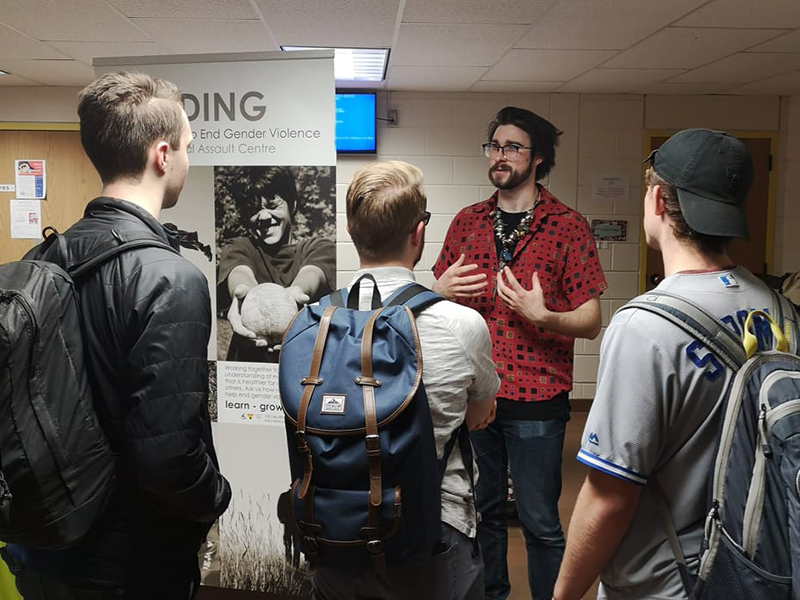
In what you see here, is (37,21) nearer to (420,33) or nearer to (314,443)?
(420,33)

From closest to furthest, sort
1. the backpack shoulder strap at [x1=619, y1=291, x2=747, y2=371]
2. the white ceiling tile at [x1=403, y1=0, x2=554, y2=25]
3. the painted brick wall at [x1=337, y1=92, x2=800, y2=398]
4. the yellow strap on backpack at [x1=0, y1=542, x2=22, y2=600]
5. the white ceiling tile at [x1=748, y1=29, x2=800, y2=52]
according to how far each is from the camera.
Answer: the backpack shoulder strap at [x1=619, y1=291, x2=747, y2=371]
the yellow strap on backpack at [x1=0, y1=542, x2=22, y2=600]
the white ceiling tile at [x1=403, y1=0, x2=554, y2=25]
the white ceiling tile at [x1=748, y1=29, x2=800, y2=52]
the painted brick wall at [x1=337, y1=92, x2=800, y2=398]

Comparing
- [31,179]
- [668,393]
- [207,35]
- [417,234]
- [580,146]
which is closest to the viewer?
[668,393]

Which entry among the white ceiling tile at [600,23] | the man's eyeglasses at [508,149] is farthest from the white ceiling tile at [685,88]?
the man's eyeglasses at [508,149]

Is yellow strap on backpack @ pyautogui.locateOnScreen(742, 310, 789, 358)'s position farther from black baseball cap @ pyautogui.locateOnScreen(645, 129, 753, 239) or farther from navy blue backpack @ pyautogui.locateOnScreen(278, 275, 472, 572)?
navy blue backpack @ pyautogui.locateOnScreen(278, 275, 472, 572)

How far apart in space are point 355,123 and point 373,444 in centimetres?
404

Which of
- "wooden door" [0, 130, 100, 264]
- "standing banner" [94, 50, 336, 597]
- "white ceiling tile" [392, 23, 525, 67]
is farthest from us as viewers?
"wooden door" [0, 130, 100, 264]

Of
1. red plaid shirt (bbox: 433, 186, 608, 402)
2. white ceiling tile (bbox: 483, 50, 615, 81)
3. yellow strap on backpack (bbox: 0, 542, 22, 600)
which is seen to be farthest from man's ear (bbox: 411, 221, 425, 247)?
white ceiling tile (bbox: 483, 50, 615, 81)

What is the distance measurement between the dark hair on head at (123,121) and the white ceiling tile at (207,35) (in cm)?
236

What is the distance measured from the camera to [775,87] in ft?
15.8

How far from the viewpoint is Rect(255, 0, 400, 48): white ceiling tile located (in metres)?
3.07

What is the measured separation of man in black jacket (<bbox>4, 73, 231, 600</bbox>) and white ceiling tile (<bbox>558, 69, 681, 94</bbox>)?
12.5 feet

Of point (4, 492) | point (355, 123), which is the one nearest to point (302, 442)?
point (4, 492)

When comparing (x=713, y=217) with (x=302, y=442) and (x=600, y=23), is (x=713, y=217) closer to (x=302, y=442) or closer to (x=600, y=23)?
(x=302, y=442)

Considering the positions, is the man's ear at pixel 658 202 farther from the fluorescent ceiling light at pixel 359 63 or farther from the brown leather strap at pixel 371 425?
the fluorescent ceiling light at pixel 359 63
